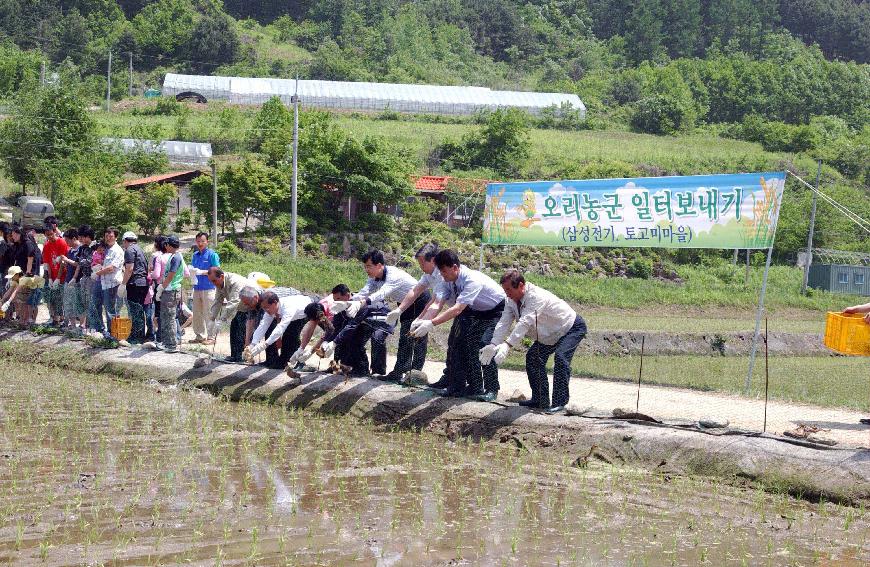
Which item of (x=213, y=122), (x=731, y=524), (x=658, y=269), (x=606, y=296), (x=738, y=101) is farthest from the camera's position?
(x=738, y=101)

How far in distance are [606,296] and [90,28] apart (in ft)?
261

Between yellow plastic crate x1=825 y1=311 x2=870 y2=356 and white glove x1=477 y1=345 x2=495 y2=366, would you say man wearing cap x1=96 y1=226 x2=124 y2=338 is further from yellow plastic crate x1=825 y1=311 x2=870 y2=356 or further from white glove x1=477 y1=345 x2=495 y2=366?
yellow plastic crate x1=825 y1=311 x2=870 y2=356

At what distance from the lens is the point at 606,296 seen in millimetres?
32438

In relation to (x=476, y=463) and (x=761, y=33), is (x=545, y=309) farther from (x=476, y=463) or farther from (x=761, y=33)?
(x=761, y=33)

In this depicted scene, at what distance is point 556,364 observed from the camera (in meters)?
10.2

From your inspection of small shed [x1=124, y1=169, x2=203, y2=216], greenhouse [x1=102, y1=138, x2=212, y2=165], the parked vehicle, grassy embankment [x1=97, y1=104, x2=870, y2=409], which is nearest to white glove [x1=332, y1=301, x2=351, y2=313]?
grassy embankment [x1=97, y1=104, x2=870, y2=409]

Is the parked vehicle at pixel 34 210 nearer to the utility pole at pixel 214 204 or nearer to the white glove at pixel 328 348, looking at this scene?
the utility pole at pixel 214 204

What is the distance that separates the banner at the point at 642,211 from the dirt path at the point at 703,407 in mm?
1901

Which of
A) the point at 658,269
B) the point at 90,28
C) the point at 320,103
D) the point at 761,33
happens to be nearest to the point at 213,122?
the point at 320,103

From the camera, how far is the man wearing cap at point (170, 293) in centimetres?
1428

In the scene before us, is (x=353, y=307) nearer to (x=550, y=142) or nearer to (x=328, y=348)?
(x=328, y=348)

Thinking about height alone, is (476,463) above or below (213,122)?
below

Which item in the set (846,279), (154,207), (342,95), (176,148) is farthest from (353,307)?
(342,95)

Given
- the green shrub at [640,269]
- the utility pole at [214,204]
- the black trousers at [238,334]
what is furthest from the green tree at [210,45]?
the black trousers at [238,334]
